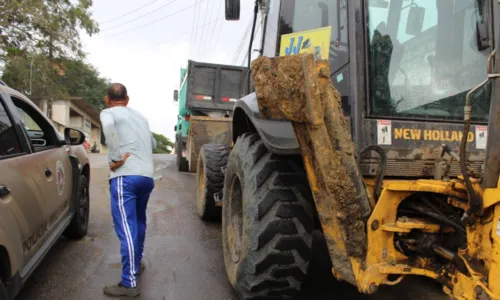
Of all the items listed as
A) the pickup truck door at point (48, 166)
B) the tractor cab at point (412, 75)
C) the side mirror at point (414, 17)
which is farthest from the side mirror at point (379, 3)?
the pickup truck door at point (48, 166)

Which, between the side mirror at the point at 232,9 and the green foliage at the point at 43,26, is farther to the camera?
the green foliage at the point at 43,26

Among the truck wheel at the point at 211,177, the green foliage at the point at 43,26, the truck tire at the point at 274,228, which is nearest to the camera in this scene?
the truck tire at the point at 274,228

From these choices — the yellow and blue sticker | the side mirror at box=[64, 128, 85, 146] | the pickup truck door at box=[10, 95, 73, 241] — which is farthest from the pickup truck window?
the yellow and blue sticker

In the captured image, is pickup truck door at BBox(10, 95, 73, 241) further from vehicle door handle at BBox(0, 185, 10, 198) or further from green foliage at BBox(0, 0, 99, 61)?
green foliage at BBox(0, 0, 99, 61)

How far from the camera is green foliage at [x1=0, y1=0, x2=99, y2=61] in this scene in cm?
1925

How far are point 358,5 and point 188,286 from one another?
268cm

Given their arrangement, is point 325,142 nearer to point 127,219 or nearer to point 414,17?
point 414,17

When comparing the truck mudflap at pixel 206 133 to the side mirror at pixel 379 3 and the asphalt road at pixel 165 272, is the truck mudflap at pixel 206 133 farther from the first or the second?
the side mirror at pixel 379 3

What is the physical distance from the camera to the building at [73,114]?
27328mm

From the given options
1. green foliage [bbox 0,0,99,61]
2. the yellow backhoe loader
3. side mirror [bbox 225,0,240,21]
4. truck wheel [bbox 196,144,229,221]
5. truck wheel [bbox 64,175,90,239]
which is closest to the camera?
the yellow backhoe loader

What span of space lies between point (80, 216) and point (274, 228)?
2881 millimetres

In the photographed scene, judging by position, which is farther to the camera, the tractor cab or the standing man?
the standing man

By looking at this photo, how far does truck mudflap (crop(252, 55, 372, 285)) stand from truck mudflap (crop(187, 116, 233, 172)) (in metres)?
6.51

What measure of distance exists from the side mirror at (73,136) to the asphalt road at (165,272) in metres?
1.19
